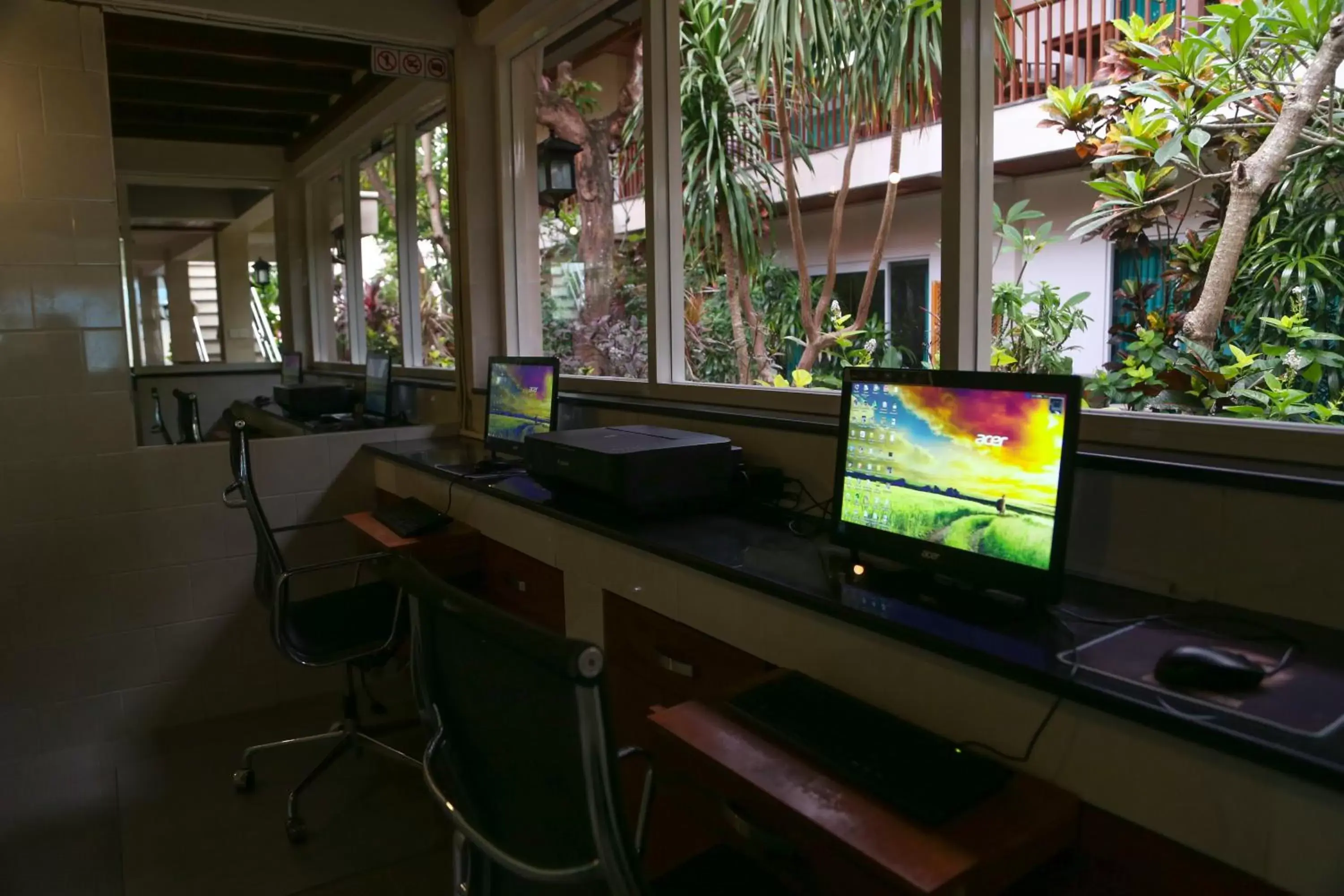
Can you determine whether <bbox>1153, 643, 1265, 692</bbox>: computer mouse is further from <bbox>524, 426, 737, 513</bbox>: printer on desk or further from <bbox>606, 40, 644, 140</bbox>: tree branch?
<bbox>606, 40, 644, 140</bbox>: tree branch

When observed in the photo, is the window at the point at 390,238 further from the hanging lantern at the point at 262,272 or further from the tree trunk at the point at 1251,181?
the tree trunk at the point at 1251,181

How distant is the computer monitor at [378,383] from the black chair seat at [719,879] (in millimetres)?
3133

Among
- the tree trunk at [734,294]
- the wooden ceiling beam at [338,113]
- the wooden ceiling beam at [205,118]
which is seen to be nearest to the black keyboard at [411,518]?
the tree trunk at [734,294]

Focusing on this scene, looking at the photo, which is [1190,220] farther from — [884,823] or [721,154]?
[721,154]

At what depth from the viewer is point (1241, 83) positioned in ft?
5.52

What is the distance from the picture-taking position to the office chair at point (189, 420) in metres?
4.00

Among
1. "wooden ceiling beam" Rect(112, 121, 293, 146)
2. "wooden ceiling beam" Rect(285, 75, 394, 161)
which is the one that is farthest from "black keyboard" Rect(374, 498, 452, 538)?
"wooden ceiling beam" Rect(112, 121, 293, 146)

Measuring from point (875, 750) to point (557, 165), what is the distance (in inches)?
121

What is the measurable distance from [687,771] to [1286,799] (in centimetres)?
77

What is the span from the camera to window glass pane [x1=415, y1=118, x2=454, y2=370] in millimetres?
5250

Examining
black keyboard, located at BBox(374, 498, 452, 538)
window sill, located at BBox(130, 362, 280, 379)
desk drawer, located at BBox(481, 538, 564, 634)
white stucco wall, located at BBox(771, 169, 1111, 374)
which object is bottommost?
desk drawer, located at BBox(481, 538, 564, 634)

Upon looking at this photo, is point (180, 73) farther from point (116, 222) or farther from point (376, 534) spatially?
point (376, 534)

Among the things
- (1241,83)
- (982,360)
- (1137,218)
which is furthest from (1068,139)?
(982,360)

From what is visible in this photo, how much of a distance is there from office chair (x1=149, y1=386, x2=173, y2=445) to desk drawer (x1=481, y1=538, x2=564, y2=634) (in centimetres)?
147
